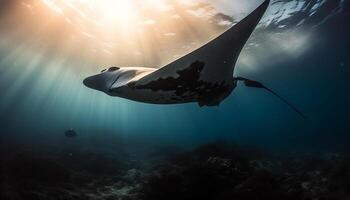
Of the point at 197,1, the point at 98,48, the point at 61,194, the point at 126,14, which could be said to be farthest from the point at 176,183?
the point at 98,48

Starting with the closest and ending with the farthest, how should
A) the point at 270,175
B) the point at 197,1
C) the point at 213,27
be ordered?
the point at 270,175 < the point at 197,1 < the point at 213,27

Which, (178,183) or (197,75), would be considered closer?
(197,75)

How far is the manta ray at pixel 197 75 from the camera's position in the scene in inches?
147

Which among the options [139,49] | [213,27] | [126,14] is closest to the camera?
[126,14]

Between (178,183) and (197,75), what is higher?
(197,75)

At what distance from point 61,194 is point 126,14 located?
12561 millimetres

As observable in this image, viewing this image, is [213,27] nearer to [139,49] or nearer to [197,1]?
[197,1]

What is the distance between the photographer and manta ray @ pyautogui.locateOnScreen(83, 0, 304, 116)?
3.73 meters

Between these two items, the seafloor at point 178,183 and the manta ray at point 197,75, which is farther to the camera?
the seafloor at point 178,183

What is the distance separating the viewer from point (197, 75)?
416cm

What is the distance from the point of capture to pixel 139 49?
2525 cm

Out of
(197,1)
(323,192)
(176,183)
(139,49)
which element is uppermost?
(139,49)

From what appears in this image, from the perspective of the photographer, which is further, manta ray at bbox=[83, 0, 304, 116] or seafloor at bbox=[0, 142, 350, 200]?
seafloor at bbox=[0, 142, 350, 200]

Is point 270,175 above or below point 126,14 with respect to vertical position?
below
